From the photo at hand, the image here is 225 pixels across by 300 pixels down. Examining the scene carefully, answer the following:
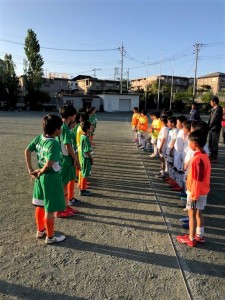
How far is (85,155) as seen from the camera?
4957mm

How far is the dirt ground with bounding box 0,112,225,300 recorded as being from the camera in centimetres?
256

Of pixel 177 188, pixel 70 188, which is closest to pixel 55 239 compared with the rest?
pixel 70 188

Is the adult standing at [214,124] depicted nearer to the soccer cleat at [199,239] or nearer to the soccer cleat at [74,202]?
the soccer cleat at [74,202]

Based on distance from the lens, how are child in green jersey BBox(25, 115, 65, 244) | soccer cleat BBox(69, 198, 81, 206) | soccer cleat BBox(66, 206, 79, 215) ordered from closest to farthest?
child in green jersey BBox(25, 115, 65, 244), soccer cleat BBox(66, 206, 79, 215), soccer cleat BBox(69, 198, 81, 206)

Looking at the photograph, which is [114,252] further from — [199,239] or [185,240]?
[199,239]

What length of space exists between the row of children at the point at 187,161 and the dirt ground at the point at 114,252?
0.32 metres

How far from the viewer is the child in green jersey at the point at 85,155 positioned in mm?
4914

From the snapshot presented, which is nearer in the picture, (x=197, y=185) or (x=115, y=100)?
(x=197, y=185)

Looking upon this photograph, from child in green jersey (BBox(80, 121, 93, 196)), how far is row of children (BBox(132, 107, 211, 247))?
69.5 inches

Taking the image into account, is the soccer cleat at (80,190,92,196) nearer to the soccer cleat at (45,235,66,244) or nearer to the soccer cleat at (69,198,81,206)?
the soccer cleat at (69,198,81,206)

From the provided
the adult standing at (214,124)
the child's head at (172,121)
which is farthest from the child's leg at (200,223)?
the adult standing at (214,124)

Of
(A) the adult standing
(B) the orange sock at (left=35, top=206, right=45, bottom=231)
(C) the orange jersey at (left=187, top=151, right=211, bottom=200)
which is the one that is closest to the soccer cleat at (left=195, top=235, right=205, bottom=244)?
(C) the orange jersey at (left=187, top=151, right=211, bottom=200)

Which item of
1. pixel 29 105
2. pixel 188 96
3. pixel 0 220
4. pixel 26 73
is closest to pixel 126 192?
pixel 0 220

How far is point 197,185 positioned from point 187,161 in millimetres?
954
